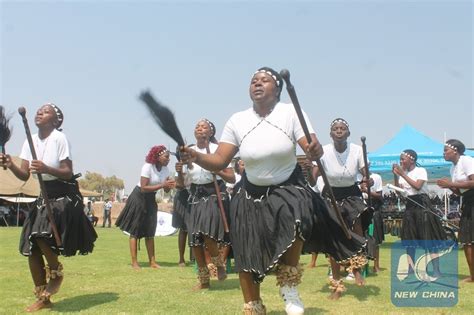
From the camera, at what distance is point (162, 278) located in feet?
30.2

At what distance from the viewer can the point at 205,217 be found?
8234 mm

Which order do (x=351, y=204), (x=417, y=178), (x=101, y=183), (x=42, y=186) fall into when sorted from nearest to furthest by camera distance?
(x=42, y=186)
(x=351, y=204)
(x=417, y=178)
(x=101, y=183)

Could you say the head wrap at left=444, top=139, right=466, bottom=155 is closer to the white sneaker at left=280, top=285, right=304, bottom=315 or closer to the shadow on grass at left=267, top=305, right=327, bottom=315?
the shadow on grass at left=267, top=305, right=327, bottom=315

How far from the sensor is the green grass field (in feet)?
20.6

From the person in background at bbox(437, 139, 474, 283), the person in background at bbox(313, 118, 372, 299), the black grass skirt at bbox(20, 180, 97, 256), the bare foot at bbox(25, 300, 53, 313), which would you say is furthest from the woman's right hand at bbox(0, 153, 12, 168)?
the person in background at bbox(437, 139, 474, 283)

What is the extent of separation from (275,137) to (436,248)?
234 inches

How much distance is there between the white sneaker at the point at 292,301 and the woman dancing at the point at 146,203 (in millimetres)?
5975

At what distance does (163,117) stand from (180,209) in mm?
A: 7305

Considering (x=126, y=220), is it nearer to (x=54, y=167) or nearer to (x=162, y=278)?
(x=162, y=278)

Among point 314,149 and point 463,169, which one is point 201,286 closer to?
point 314,149

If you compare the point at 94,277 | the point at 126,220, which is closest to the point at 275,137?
the point at 94,277

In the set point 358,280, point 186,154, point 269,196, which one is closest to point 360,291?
point 358,280

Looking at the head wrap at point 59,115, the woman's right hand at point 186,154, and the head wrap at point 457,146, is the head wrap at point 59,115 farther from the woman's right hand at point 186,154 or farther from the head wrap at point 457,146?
the head wrap at point 457,146

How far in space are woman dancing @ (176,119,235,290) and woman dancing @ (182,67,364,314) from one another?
9.03 feet
